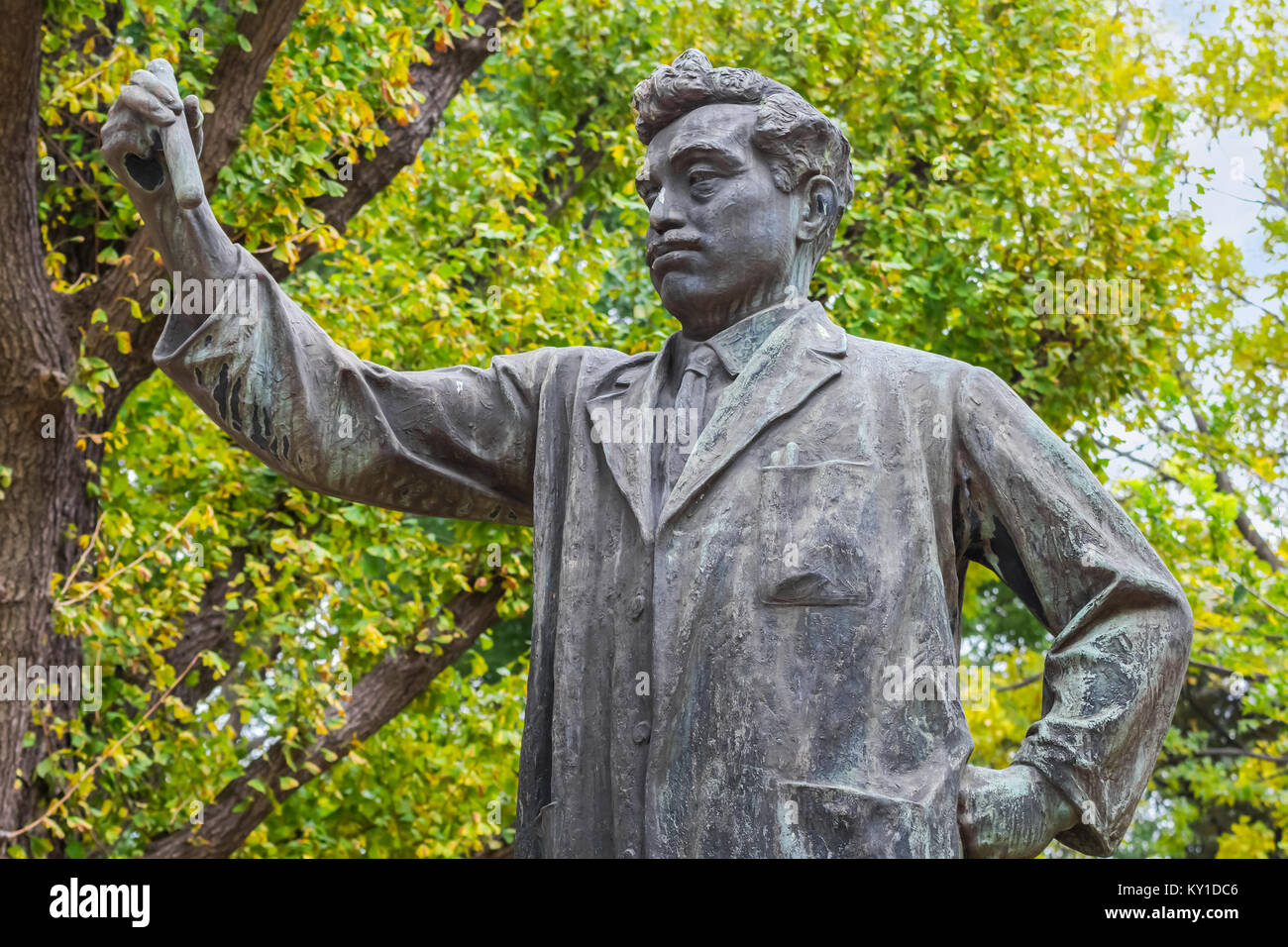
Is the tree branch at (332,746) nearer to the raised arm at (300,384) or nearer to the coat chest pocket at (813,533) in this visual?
the raised arm at (300,384)

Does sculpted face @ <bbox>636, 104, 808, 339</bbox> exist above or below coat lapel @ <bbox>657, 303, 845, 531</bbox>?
above

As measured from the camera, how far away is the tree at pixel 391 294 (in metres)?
8.91

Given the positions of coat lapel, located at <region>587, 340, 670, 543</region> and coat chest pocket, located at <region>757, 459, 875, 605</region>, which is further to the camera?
coat lapel, located at <region>587, 340, 670, 543</region>

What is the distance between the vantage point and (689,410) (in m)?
4.14

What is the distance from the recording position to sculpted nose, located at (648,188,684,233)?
4.16 m

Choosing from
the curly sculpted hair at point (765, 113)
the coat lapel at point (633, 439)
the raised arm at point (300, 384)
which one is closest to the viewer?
the raised arm at point (300, 384)

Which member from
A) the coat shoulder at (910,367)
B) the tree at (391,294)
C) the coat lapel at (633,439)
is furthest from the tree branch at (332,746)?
the coat shoulder at (910,367)

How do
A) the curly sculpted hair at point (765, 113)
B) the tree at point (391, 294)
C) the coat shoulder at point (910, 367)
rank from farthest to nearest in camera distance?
the tree at point (391, 294)
the curly sculpted hair at point (765, 113)
the coat shoulder at point (910, 367)

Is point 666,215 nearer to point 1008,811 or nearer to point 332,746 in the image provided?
point 1008,811

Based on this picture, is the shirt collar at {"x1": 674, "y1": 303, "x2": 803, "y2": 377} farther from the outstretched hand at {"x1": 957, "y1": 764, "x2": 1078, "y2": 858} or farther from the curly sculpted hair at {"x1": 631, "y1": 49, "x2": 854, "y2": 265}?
the outstretched hand at {"x1": 957, "y1": 764, "x2": 1078, "y2": 858}

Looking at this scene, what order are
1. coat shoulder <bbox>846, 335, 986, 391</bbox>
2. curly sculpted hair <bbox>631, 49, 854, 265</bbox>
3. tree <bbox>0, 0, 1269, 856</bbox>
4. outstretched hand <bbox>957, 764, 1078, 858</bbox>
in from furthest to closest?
tree <bbox>0, 0, 1269, 856</bbox> → curly sculpted hair <bbox>631, 49, 854, 265</bbox> → coat shoulder <bbox>846, 335, 986, 391</bbox> → outstretched hand <bbox>957, 764, 1078, 858</bbox>

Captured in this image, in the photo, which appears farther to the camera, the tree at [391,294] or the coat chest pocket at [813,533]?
the tree at [391,294]

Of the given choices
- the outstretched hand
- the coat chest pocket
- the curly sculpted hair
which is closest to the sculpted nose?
the curly sculpted hair

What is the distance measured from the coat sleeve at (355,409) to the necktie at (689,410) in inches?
13.4
